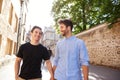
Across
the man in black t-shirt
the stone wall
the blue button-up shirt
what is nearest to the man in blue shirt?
the blue button-up shirt

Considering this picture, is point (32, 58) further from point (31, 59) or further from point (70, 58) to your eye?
point (70, 58)

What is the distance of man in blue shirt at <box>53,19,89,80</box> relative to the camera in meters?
3.30

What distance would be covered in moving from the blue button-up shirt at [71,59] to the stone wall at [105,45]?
1301 centimetres

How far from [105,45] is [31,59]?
15632mm

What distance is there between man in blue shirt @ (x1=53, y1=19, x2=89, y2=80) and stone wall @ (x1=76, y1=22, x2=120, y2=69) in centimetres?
1297

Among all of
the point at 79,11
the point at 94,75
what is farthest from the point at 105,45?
the point at 79,11

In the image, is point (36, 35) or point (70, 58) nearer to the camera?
point (70, 58)

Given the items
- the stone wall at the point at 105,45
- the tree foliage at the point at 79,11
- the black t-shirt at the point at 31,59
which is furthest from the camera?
the tree foliage at the point at 79,11

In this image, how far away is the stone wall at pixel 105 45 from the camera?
16.5m

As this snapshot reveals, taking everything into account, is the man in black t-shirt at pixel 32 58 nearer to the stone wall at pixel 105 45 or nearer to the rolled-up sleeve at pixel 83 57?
the rolled-up sleeve at pixel 83 57

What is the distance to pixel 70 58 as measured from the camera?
132 inches

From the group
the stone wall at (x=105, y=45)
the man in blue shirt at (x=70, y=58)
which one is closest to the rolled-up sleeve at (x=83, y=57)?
the man in blue shirt at (x=70, y=58)

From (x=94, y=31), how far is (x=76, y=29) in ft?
39.2

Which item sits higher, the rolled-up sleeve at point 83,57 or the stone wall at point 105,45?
the stone wall at point 105,45
